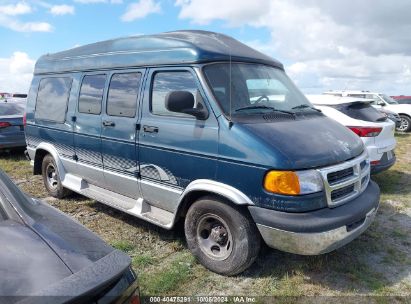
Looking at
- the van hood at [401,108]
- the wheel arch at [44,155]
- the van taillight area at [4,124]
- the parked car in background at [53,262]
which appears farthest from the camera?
the van hood at [401,108]

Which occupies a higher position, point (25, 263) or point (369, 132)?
point (25, 263)

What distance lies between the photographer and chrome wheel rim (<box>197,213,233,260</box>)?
386 cm

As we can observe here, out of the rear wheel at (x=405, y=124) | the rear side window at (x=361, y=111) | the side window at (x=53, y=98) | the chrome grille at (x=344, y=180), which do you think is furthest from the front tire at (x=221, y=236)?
the rear wheel at (x=405, y=124)

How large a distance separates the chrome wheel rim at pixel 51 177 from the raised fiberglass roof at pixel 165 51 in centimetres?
183

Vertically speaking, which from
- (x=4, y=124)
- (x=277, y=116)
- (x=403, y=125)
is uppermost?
(x=277, y=116)

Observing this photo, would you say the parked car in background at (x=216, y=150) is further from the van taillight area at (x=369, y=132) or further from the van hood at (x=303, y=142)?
the van taillight area at (x=369, y=132)

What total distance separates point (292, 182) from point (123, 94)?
2.55 meters

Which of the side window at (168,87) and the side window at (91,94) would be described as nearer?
the side window at (168,87)

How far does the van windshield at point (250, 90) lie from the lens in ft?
13.1

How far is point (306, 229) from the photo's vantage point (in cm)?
332

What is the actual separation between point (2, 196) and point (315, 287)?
2.92 metres

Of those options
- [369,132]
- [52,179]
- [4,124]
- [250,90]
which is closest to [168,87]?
[250,90]

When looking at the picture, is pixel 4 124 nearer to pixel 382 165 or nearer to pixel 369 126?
pixel 369 126

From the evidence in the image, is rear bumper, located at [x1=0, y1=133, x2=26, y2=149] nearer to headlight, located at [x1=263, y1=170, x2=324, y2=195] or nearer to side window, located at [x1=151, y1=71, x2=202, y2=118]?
side window, located at [x1=151, y1=71, x2=202, y2=118]
